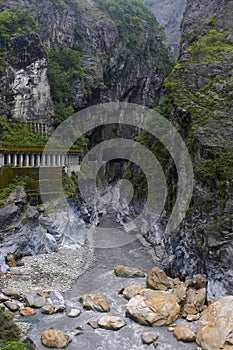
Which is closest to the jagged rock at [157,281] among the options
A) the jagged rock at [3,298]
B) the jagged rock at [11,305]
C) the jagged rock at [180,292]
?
the jagged rock at [180,292]

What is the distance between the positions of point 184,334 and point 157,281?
5.89m

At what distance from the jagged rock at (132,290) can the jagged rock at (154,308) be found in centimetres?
130

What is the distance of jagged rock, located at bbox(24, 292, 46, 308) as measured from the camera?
2289 cm

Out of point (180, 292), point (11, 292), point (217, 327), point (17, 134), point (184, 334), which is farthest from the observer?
point (17, 134)

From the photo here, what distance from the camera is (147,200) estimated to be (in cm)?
4075

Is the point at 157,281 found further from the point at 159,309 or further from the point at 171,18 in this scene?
the point at 171,18

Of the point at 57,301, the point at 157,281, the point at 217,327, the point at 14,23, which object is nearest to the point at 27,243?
the point at 57,301

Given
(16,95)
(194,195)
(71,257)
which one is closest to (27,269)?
(71,257)

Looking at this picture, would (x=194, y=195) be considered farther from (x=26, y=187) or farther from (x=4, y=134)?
(x=4, y=134)

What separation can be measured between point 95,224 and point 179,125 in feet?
59.1

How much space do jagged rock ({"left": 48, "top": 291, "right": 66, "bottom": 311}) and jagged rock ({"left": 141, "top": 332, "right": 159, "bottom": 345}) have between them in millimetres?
5635

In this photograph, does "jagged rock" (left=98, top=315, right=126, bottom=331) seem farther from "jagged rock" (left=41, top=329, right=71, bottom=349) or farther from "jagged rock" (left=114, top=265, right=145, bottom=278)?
"jagged rock" (left=114, top=265, right=145, bottom=278)

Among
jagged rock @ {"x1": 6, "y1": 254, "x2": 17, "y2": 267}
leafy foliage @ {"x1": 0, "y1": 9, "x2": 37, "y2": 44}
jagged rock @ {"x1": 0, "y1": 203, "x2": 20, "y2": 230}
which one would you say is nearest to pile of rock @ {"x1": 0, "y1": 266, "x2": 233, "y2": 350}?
jagged rock @ {"x1": 6, "y1": 254, "x2": 17, "y2": 267}

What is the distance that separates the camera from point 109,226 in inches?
1791
